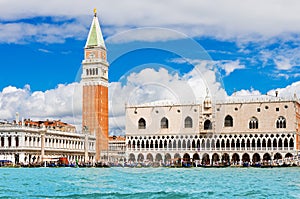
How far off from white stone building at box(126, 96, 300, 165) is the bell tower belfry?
35.9 ft

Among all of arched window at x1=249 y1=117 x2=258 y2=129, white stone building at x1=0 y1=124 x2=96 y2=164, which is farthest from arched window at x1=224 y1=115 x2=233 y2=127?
white stone building at x1=0 y1=124 x2=96 y2=164

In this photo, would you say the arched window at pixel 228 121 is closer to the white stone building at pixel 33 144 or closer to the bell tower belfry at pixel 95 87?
the bell tower belfry at pixel 95 87

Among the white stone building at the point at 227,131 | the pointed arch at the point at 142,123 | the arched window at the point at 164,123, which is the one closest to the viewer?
the white stone building at the point at 227,131

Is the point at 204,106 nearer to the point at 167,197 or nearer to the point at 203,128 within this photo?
the point at 203,128

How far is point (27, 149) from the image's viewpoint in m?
61.5

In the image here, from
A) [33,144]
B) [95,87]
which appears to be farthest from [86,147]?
[33,144]

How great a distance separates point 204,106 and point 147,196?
140 ft

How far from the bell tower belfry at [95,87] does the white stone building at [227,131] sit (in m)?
10.9

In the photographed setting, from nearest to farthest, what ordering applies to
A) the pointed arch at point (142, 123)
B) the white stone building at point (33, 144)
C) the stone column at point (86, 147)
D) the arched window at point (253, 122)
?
1. the white stone building at point (33, 144)
2. the arched window at point (253, 122)
3. the pointed arch at point (142, 123)
4. the stone column at point (86, 147)

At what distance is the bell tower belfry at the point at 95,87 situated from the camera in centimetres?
7538

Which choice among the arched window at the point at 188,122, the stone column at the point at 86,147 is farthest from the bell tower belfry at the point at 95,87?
the arched window at the point at 188,122

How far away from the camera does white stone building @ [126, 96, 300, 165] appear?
2399 inches

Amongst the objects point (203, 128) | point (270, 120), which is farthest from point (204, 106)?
point (270, 120)

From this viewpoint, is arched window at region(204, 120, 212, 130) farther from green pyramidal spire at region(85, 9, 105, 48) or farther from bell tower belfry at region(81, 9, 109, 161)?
green pyramidal spire at region(85, 9, 105, 48)
